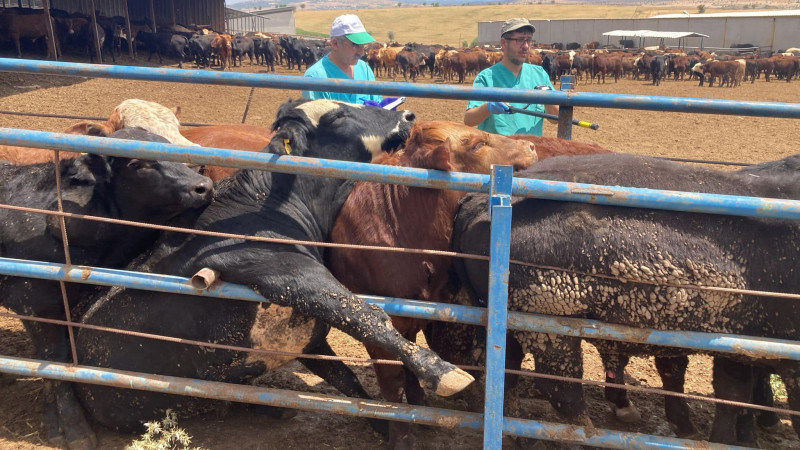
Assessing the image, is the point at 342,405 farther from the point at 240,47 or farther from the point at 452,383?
the point at 240,47

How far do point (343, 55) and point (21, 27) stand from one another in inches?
1053

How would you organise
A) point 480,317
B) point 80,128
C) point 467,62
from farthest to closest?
1. point 467,62
2. point 80,128
3. point 480,317

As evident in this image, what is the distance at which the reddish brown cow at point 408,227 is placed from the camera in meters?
3.28

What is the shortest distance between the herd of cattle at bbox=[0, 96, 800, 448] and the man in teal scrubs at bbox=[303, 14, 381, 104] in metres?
0.94

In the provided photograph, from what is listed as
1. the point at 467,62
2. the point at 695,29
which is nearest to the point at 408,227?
the point at 467,62

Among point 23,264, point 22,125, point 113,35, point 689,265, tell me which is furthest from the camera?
point 113,35

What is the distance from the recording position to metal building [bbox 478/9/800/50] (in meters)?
54.7

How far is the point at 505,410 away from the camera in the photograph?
336 cm

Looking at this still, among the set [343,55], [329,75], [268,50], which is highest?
[268,50]

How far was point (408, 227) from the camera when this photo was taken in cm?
340

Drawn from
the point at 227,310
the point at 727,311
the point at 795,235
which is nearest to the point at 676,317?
the point at 727,311

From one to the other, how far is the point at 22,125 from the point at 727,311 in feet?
41.8

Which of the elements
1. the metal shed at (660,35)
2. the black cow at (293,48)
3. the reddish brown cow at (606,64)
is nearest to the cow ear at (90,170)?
the reddish brown cow at (606,64)

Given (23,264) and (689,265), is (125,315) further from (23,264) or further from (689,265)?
(689,265)
